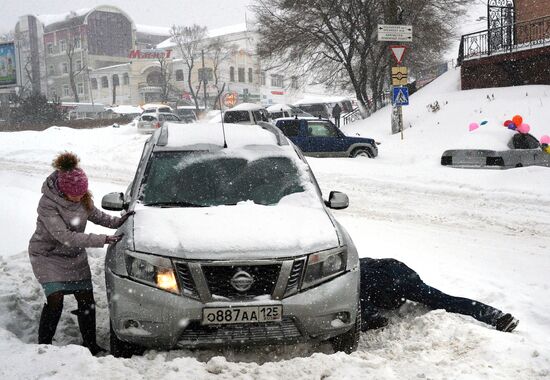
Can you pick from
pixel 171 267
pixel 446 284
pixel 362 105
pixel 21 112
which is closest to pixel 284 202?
pixel 171 267

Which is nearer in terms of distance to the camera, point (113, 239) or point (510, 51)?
point (113, 239)

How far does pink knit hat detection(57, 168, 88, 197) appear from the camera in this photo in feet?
13.3

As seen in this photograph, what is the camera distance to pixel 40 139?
2577cm

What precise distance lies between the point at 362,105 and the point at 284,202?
A: 25.8 metres

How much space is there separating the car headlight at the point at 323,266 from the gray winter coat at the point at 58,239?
57.8 inches

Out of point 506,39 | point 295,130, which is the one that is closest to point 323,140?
point 295,130

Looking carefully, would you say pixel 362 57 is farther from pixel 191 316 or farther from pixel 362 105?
pixel 191 316

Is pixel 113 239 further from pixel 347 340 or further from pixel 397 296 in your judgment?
pixel 397 296

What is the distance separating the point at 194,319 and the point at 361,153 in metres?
15.1

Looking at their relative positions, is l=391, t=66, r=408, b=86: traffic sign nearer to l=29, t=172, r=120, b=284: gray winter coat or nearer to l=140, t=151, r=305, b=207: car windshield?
l=140, t=151, r=305, b=207: car windshield

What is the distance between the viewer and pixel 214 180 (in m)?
4.75

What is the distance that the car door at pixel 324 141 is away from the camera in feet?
58.2

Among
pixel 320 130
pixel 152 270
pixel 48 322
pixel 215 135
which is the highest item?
pixel 215 135

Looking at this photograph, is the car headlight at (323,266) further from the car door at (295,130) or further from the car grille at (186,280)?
the car door at (295,130)
